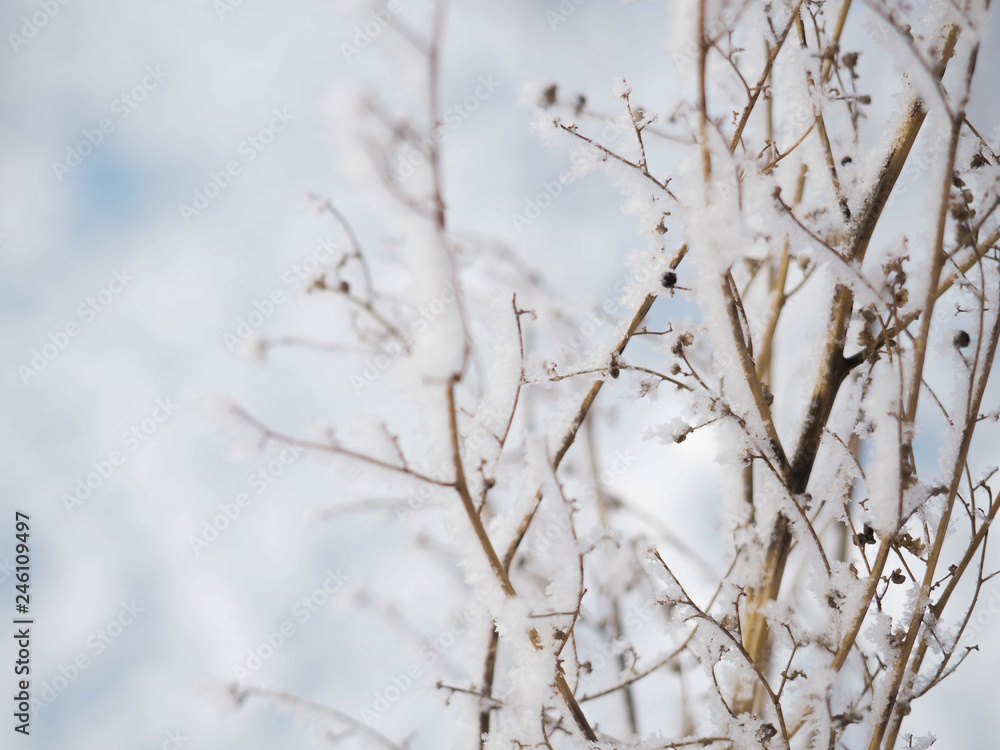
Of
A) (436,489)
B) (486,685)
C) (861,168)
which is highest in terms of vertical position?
(861,168)

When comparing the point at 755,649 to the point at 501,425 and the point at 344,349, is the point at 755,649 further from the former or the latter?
the point at 344,349

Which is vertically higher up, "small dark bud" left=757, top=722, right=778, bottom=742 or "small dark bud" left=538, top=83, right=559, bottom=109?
"small dark bud" left=538, top=83, right=559, bottom=109

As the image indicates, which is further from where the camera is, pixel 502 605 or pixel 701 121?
pixel 502 605

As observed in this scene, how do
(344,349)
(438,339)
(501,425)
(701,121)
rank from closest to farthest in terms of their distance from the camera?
(438,339)
(701,121)
(501,425)
(344,349)

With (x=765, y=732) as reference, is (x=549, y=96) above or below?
above

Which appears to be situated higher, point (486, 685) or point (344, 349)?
point (344, 349)

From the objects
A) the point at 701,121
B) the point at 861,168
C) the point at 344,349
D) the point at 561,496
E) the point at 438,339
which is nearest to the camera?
the point at 438,339

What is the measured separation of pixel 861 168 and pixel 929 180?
1.29 ft

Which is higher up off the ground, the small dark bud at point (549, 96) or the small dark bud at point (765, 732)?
the small dark bud at point (549, 96)

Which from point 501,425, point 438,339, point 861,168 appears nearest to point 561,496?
point 501,425

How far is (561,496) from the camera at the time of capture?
2.93ft

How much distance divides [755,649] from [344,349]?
54.6 inches

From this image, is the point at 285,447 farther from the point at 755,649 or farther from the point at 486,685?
the point at 755,649

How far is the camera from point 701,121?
769mm
